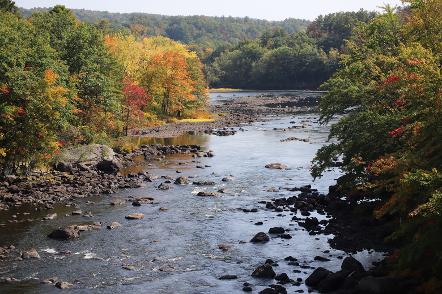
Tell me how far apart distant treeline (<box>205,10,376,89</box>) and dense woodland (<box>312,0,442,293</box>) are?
115533 mm

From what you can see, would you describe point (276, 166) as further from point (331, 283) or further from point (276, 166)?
point (331, 283)

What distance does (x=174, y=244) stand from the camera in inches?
1033

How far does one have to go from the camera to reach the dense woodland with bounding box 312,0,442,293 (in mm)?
15719

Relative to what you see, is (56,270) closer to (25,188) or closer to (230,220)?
(230,220)

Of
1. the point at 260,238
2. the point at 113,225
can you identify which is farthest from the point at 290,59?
the point at 260,238

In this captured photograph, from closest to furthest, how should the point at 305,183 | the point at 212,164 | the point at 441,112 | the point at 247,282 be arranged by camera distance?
the point at 441,112 < the point at 247,282 < the point at 305,183 < the point at 212,164

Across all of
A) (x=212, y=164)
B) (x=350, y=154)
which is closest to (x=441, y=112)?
(x=350, y=154)

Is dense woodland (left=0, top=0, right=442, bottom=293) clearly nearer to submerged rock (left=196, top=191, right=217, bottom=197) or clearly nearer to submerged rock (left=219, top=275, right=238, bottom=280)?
submerged rock (left=219, top=275, right=238, bottom=280)

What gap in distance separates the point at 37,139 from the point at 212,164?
15.6 metres

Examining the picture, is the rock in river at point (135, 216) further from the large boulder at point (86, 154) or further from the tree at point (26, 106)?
the large boulder at point (86, 154)

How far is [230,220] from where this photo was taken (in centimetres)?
3028

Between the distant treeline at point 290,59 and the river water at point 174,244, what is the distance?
380ft

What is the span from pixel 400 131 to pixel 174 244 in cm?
1217

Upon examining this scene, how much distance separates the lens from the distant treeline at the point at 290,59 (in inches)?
6038
